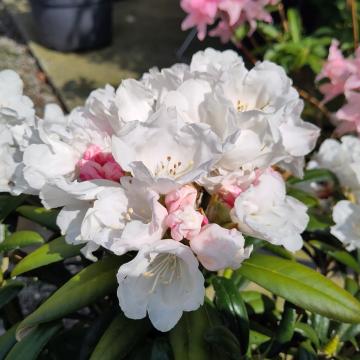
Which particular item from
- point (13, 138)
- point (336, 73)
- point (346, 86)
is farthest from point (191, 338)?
point (336, 73)

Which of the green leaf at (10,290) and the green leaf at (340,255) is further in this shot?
the green leaf at (340,255)

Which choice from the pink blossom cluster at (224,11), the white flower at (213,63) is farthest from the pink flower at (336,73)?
the white flower at (213,63)

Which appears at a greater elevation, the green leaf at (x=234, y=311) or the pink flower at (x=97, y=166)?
the pink flower at (x=97, y=166)

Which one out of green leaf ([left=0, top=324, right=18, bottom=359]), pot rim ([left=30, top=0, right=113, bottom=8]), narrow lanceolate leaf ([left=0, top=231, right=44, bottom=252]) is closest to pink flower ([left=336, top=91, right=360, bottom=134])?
narrow lanceolate leaf ([left=0, top=231, right=44, bottom=252])

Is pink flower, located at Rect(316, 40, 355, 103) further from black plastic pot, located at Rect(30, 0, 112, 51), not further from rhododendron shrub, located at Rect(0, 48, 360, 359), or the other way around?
black plastic pot, located at Rect(30, 0, 112, 51)

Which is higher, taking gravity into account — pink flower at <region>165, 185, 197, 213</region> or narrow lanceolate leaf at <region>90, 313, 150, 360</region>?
pink flower at <region>165, 185, 197, 213</region>

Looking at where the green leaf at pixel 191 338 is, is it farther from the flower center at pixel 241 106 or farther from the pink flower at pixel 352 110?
the pink flower at pixel 352 110

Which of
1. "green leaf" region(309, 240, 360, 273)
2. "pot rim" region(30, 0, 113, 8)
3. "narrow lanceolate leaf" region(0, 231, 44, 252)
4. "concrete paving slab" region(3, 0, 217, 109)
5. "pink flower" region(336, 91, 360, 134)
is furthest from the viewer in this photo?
"pot rim" region(30, 0, 113, 8)
